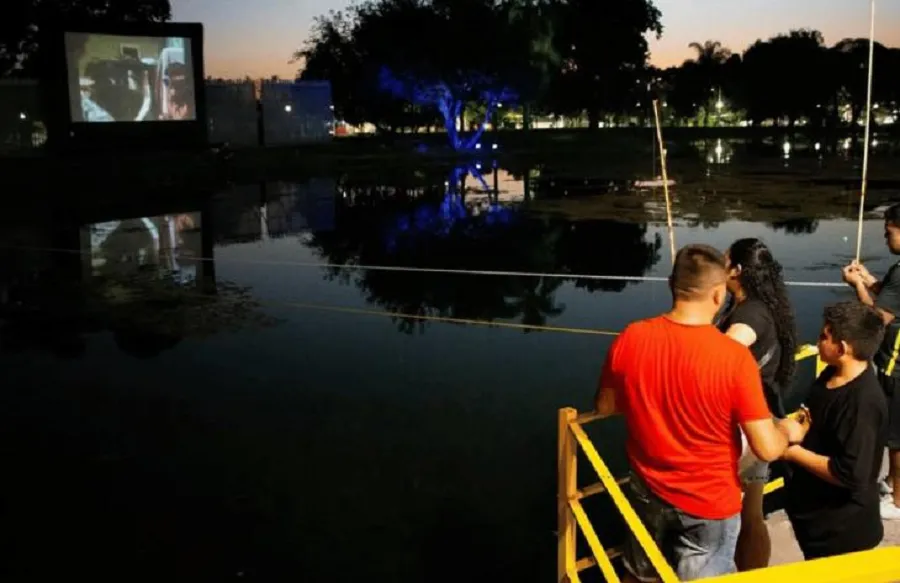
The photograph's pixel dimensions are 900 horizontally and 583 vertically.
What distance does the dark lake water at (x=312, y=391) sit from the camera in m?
4.61

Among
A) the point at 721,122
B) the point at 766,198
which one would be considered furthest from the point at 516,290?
the point at 721,122

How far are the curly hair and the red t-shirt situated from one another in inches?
39.3

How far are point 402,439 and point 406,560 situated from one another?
1742mm

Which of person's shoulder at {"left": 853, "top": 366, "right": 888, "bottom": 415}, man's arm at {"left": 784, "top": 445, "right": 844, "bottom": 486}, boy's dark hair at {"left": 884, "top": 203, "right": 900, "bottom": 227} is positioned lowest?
man's arm at {"left": 784, "top": 445, "right": 844, "bottom": 486}

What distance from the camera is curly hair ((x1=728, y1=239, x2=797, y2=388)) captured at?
354cm

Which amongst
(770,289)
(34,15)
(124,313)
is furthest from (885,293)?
Result: (34,15)

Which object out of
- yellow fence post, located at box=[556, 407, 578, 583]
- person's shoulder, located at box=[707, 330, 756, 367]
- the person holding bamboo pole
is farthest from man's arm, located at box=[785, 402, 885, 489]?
the person holding bamboo pole

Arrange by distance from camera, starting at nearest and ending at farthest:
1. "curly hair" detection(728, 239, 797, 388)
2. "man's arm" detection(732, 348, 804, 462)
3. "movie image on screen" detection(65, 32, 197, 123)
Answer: "man's arm" detection(732, 348, 804, 462) → "curly hair" detection(728, 239, 797, 388) → "movie image on screen" detection(65, 32, 197, 123)

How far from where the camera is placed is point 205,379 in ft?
25.4

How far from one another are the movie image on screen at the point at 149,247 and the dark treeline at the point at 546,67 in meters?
10.1

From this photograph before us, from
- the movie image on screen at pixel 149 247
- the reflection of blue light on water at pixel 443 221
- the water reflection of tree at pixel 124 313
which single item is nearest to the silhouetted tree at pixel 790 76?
the reflection of blue light on water at pixel 443 221

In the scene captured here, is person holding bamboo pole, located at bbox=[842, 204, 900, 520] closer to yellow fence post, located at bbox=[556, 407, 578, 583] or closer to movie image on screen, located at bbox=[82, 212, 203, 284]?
yellow fence post, located at bbox=[556, 407, 578, 583]

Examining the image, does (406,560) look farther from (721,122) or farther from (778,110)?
(721,122)

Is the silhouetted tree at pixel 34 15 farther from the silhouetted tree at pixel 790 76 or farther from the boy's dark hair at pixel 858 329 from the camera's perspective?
the silhouetted tree at pixel 790 76
